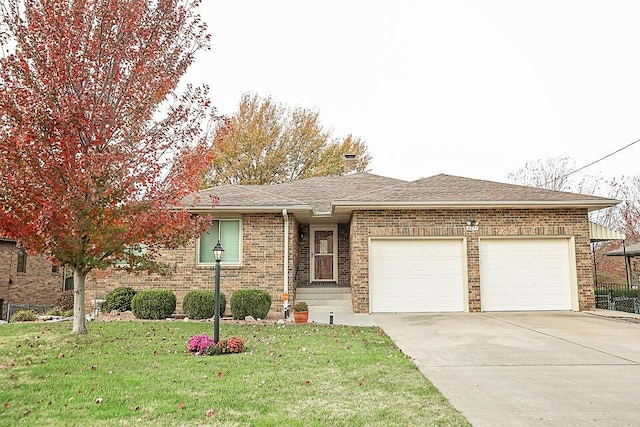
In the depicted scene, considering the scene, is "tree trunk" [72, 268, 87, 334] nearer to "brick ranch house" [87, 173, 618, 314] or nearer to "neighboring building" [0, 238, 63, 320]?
"brick ranch house" [87, 173, 618, 314]

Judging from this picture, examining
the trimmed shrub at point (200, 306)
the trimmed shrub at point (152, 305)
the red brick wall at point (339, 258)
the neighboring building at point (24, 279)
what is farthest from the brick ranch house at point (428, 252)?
the neighboring building at point (24, 279)

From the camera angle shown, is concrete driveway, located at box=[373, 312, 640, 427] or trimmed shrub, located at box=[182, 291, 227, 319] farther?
trimmed shrub, located at box=[182, 291, 227, 319]

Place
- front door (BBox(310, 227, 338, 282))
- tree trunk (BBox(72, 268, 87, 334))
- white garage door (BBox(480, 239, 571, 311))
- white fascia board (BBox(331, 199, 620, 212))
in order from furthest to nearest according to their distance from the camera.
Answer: front door (BBox(310, 227, 338, 282)) < white garage door (BBox(480, 239, 571, 311)) < white fascia board (BBox(331, 199, 620, 212)) < tree trunk (BBox(72, 268, 87, 334))

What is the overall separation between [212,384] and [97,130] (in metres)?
5.17

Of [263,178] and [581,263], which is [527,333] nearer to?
[581,263]

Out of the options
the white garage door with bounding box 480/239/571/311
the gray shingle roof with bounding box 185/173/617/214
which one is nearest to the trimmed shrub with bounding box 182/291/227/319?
the gray shingle roof with bounding box 185/173/617/214

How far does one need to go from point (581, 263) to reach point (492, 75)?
7.68 metres

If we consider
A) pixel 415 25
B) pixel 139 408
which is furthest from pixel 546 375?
pixel 415 25

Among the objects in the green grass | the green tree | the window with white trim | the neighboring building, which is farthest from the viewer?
the green tree

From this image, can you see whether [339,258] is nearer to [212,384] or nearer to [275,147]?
[212,384]

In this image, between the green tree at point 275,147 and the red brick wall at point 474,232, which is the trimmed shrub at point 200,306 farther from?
the green tree at point 275,147

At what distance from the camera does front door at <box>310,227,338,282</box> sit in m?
15.9

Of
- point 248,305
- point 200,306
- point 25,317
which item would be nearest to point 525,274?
point 248,305

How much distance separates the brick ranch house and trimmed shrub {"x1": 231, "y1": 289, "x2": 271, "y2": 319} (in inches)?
57.3
